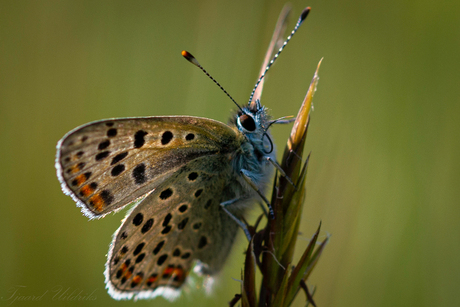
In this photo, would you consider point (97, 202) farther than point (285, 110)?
No

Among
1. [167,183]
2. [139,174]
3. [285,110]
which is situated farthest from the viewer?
[285,110]

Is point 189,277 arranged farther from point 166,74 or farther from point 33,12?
point 33,12

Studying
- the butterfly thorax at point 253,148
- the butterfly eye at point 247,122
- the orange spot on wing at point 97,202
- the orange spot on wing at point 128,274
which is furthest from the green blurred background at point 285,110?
the orange spot on wing at point 97,202

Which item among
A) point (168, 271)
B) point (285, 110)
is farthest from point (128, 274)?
point (285, 110)

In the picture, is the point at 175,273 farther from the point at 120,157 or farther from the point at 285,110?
the point at 285,110

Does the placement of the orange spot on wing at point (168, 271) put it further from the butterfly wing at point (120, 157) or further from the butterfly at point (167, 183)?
the butterfly wing at point (120, 157)

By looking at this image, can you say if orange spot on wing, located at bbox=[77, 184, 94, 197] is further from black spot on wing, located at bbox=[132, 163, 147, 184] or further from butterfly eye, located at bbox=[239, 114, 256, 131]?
butterfly eye, located at bbox=[239, 114, 256, 131]

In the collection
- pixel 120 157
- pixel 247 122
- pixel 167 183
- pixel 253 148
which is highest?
pixel 247 122
